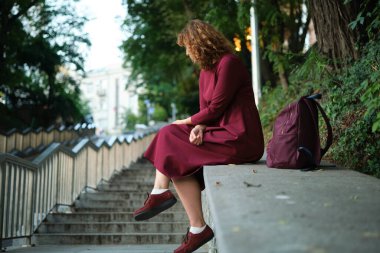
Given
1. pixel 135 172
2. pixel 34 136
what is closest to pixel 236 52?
pixel 135 172

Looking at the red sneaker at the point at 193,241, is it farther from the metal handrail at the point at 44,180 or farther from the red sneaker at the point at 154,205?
the metal handrail at the point at 44,180

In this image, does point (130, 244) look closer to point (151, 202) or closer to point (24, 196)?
point (24, 196)

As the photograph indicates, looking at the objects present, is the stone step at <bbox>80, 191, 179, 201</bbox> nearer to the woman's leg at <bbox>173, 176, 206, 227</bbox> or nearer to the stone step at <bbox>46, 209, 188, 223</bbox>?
the stone step at <bbox>46, 209, 188, 223</bbox>

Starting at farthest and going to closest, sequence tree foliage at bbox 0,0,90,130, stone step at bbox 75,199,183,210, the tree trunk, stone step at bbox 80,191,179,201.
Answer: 1. tree foliage at bbox 0,0,90,130
2. stone step at bbox 80,191,179,201
3. stone step at bbox 75,199,183,210
4. the tree trunk

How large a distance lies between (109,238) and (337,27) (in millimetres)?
3879

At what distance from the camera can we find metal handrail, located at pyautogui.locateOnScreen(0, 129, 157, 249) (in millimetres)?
5625

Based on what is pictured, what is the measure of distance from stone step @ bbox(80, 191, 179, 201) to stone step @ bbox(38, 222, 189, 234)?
63.6 inches

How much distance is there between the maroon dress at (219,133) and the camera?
3.52m

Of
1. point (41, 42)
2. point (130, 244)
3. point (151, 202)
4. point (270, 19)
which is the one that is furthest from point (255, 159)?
point (41, 42)

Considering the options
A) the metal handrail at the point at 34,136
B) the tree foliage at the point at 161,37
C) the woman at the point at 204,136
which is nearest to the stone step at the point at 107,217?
the woman at the point at 204,136

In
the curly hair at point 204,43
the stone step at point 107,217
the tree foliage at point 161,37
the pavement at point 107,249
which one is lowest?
the pavement at point 107,249

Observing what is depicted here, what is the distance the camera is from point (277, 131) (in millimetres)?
3574

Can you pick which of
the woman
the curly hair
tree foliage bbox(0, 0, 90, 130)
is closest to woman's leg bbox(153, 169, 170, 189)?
the woman

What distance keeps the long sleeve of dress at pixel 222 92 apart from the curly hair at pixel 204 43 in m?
0.11
